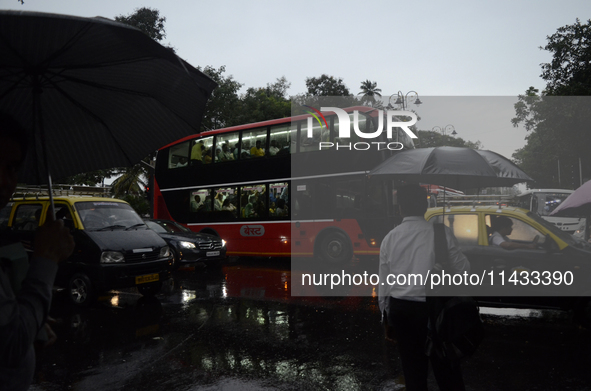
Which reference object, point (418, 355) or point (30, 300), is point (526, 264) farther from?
point (30, 300)

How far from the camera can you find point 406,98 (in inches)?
688

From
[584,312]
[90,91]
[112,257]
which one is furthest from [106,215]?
[584,312]

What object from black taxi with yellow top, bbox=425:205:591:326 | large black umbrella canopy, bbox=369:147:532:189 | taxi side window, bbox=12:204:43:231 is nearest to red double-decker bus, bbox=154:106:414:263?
black taxi with yellow top, bbox=425:205:591:326

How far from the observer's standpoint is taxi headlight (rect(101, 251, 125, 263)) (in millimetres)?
7738

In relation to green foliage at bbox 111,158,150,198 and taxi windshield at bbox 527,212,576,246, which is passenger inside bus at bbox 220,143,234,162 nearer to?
taxi windshield at bbox 527,212,576,246

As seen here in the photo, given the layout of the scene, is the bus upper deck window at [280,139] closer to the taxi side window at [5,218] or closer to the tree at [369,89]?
the taxi side window at [5,218]

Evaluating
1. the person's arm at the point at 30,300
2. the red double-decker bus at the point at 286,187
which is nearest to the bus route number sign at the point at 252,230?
the red double-decker bus at the point at 286,187

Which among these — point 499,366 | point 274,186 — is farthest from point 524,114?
point 499,366

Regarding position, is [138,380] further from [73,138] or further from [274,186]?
[274,186]

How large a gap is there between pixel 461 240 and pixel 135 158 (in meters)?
5.38

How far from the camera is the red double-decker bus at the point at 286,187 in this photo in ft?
40.1

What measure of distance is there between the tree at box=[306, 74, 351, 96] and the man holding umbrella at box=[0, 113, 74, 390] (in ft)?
154

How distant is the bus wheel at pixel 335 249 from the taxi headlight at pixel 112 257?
640 centimetres

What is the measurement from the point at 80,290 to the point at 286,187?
6924 millimetres
